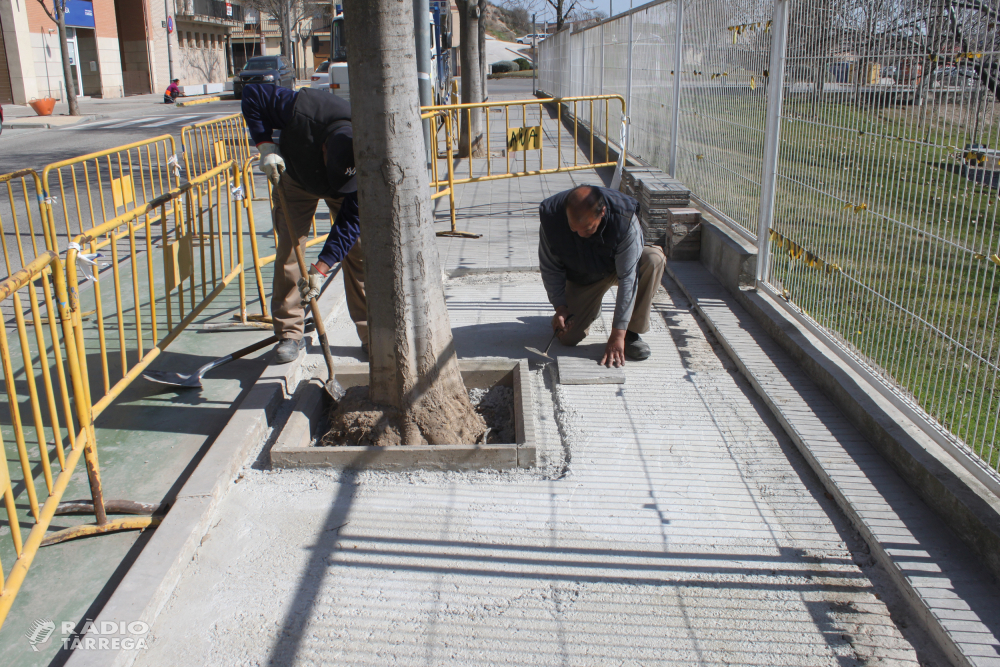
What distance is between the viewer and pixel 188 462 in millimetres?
3725

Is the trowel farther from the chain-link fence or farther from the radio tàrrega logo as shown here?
the radio tàrrega logo

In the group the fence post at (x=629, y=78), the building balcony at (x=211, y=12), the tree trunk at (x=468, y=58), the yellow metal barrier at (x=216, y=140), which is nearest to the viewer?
the yellow metal barrier at (x=216, y=140)

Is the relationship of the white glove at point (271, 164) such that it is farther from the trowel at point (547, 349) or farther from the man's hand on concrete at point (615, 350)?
the man's hand on concrete at point (615, 350)

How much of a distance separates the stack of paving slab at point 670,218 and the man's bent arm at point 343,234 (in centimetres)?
354

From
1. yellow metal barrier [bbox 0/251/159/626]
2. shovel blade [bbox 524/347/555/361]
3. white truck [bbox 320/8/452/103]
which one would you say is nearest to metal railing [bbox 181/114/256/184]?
shovel blade [bbox 524/347/555/361]

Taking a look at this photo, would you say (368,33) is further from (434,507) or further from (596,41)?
(596,41)

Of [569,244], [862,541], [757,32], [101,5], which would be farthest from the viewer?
[101,5]

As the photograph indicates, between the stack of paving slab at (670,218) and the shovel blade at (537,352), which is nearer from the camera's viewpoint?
the shovel blade at (537,352)

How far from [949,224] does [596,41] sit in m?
12.6

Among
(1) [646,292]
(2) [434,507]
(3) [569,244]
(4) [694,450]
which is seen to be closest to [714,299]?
(1) [646,292]

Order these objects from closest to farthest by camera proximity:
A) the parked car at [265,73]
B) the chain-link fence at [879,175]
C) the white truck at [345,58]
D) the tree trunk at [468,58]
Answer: the chain-link fence at [879,175], the tree trunk at [468,58], the white truck at [345,58], the parked car at [265,73]

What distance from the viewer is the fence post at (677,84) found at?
310 inches

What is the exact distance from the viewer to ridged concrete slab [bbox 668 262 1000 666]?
→ 7.98 ft

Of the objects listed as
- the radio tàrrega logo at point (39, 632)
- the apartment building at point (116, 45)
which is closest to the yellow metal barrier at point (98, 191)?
the radio tàrrega logo at point (39, 632)
